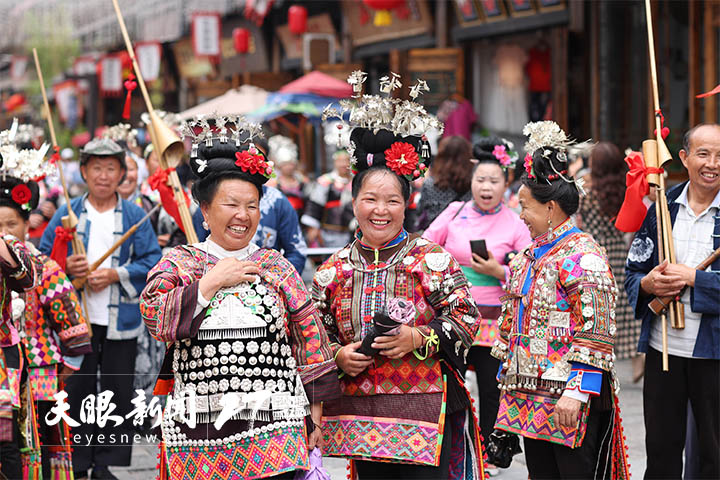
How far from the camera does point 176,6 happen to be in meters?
20.7

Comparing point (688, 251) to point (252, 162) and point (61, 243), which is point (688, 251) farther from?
point (61, 243)

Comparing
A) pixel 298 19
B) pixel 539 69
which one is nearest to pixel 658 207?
pixel 539 69

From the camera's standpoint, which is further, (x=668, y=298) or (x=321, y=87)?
(x=321, y=87)

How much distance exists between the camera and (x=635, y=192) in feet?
14.5

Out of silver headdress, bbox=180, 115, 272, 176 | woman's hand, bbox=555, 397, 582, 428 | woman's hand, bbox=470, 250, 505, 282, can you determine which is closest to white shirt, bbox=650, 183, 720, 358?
woman's hand, bbox=555, 397, 582, 428

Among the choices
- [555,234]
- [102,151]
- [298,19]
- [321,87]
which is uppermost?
[298,19]

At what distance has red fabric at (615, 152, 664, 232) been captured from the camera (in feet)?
14.4

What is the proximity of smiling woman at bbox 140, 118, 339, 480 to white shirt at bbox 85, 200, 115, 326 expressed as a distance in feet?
7.49

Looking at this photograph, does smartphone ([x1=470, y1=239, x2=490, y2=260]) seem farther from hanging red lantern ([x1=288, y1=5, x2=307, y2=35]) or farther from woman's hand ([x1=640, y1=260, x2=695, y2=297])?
hanging red lantern ([x1=288, y1=5, x2=307, y2=35])

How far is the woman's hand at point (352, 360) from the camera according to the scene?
3.61m

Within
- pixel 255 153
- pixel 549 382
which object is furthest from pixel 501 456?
pixel 255 153

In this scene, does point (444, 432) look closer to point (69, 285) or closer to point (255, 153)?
point (255, 153)

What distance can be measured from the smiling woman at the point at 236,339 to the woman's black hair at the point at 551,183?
46.2 inches

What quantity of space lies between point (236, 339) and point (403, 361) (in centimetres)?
72
